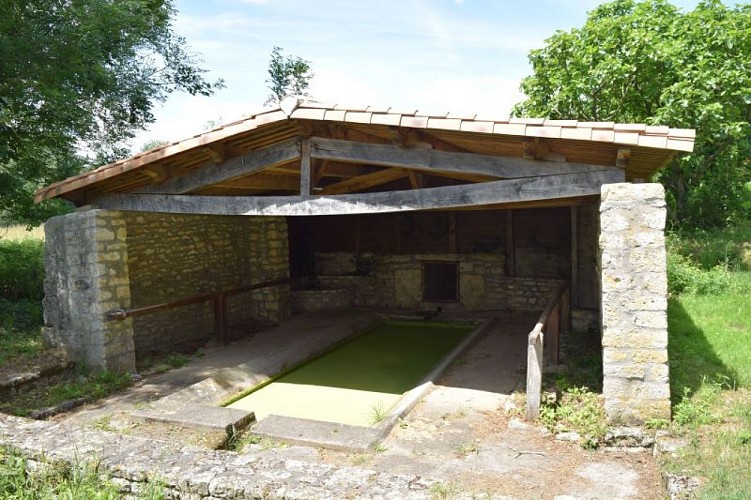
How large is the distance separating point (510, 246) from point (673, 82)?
15.8 feet

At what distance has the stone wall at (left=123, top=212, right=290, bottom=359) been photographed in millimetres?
8992

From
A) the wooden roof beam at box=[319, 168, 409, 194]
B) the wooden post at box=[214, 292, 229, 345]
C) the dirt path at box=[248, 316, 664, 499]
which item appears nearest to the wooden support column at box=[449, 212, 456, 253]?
the wooden roof beam at box=[319, 168, 409, 194]

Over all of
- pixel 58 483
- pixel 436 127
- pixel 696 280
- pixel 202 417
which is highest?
pixel 436 127

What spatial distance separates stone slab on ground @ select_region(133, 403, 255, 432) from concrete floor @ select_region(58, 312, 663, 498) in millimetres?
106

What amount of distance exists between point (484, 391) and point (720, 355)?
2810 mm

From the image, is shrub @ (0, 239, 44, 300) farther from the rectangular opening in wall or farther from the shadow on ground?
the shadow on ground

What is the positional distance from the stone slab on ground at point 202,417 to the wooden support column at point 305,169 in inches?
98.7

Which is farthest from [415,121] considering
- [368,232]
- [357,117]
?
[368,232]

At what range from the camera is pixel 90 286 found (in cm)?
762

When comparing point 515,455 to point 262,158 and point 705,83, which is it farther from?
point 705,83

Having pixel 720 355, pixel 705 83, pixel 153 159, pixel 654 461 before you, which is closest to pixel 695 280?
pixel 720 355

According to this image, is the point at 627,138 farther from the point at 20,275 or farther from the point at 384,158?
the point at 20,275

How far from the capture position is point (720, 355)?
6.63m

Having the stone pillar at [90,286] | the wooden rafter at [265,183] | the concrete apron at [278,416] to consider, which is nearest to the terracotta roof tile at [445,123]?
the concrete apron at [278,416]
